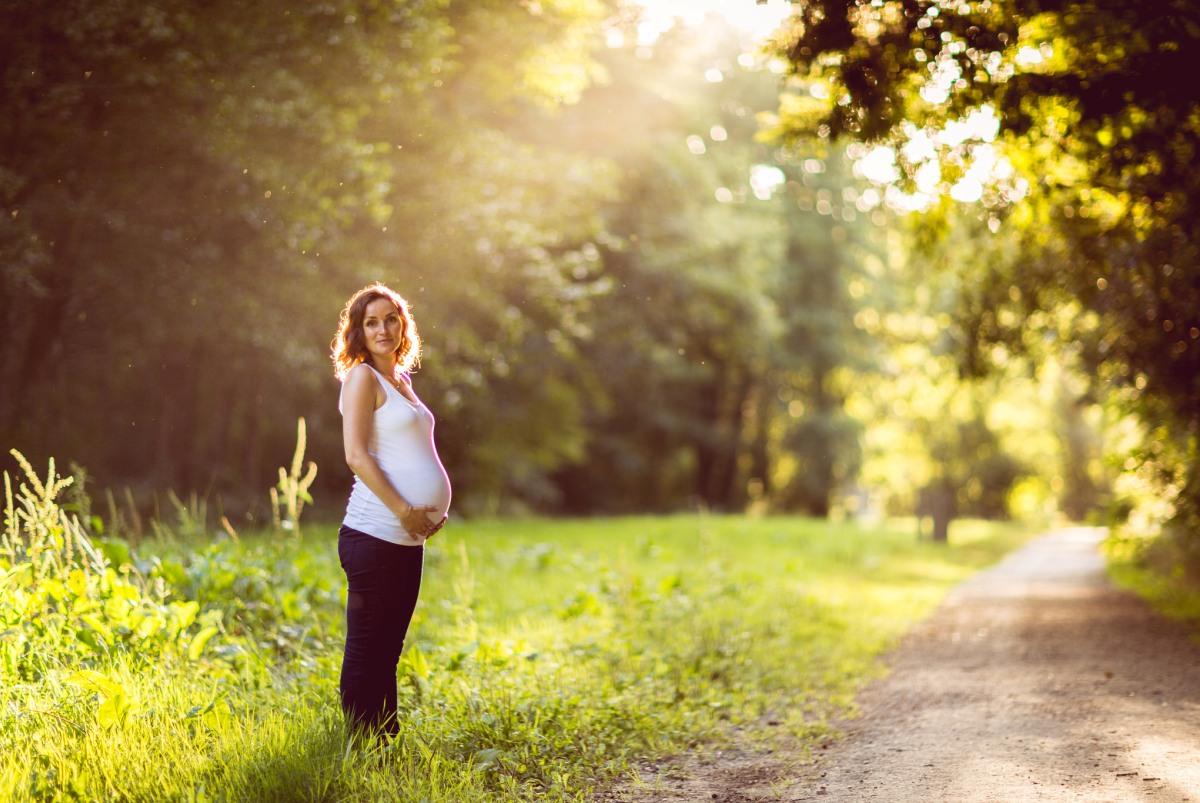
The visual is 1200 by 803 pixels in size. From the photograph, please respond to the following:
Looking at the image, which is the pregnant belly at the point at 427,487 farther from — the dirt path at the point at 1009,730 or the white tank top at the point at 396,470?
the dirt path at the point at 1009,730

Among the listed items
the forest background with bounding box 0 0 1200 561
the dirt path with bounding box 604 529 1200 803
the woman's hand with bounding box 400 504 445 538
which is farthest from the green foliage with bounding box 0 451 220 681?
the dirt path with bounding box 604 529 1200 803

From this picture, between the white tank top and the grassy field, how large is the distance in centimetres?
90

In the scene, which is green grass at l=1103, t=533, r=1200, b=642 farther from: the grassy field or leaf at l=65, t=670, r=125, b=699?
leaf at l=65, t=670, r=125, b=699

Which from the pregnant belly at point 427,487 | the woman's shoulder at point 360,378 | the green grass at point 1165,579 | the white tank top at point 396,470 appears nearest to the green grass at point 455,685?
the white tank top at point 396,470

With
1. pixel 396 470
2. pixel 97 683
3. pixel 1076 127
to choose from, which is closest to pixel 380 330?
pixel 396 470

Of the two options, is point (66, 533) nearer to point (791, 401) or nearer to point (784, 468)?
point (791, 401)

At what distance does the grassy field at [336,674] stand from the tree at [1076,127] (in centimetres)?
364

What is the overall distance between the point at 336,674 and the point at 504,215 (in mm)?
9739

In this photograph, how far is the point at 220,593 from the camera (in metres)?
6.53

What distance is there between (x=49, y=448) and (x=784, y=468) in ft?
86.2

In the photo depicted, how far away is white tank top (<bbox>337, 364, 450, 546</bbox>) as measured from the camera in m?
4.32

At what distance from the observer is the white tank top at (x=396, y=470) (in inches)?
170

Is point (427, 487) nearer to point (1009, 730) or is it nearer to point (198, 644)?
point (198, 644)

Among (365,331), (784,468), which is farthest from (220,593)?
(784,468)
